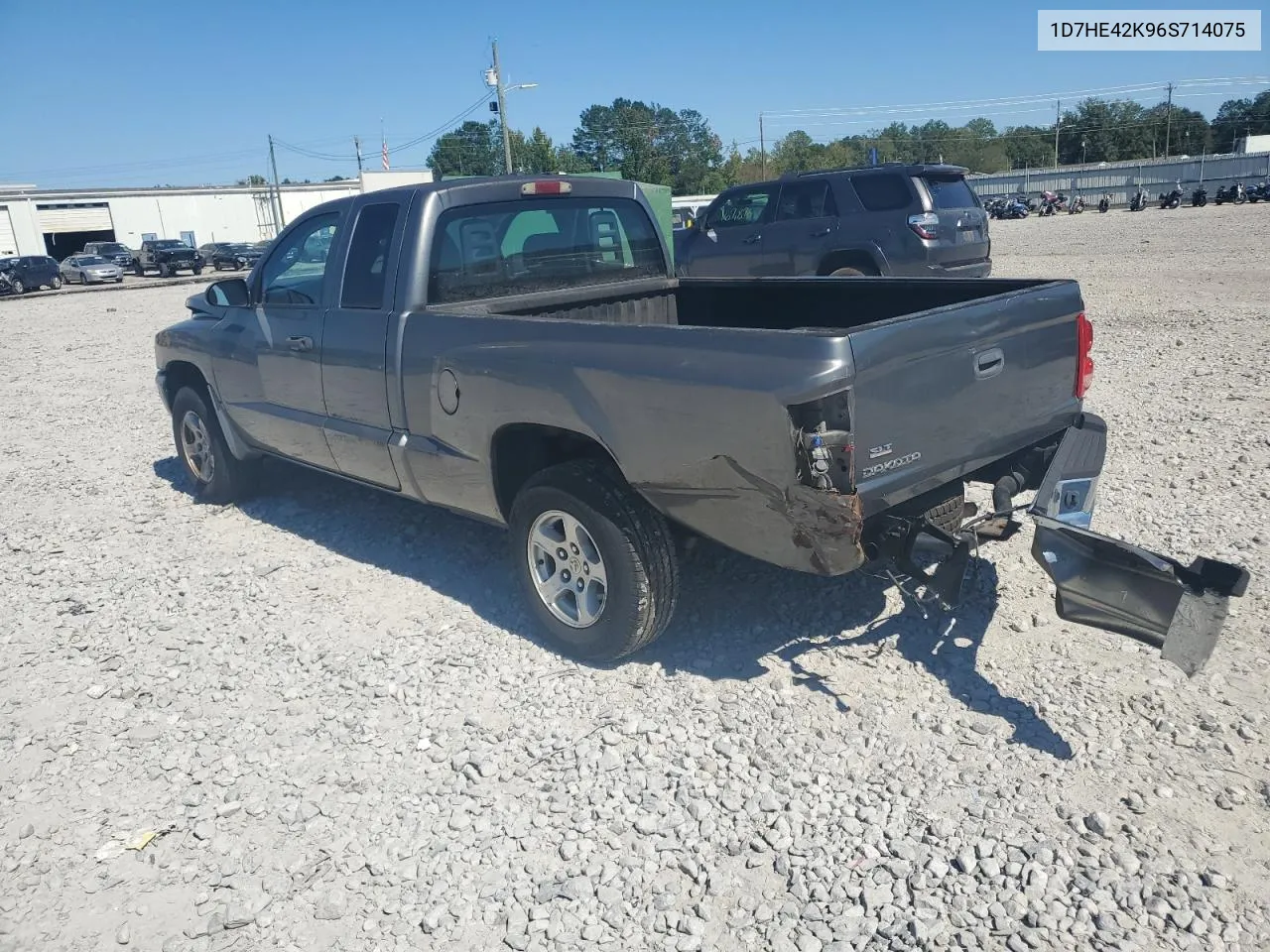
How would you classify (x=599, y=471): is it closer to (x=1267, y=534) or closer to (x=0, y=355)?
(x=1267, y=534)

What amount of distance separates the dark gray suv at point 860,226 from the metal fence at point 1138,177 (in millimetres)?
32431

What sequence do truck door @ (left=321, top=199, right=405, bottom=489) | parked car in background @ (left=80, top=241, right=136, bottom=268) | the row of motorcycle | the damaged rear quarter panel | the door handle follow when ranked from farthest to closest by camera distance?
parked car in background @ (left=80, top=241, right=136, bottom=268), the row of motorcycle, truck door @ (left=321, top=199, right=405, bottom=489), the door handle, the damaged rear quarter panel

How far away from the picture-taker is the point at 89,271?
37156 mm

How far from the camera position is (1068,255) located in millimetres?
20703

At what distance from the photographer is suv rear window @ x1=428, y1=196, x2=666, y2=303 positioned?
4.66 m

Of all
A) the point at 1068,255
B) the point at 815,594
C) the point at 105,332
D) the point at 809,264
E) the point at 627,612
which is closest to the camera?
the point at 627,612

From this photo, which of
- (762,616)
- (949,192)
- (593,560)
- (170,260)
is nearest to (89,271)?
(170,260)

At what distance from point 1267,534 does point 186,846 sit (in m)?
4.91

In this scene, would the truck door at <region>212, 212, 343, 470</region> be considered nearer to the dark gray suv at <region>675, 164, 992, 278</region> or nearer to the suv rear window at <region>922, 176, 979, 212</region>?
the dark gray suv at <region>675, 164, 992, 278</region>

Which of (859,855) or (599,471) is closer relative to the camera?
(859,855)

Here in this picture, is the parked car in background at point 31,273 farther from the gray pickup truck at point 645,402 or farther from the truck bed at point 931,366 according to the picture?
the truck bed at point 931,366

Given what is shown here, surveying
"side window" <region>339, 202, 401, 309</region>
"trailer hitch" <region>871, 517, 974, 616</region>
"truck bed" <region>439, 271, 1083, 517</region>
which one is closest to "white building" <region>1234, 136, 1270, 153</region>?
"truck bed" <region>439, 271, 1083, 517</region>

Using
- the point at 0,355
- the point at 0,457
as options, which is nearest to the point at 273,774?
the point at 0,457

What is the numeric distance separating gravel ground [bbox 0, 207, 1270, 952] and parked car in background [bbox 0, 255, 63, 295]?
35.5 meters
